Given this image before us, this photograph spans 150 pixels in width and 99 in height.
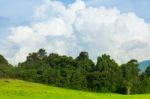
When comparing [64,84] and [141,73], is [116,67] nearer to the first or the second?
[141,73]

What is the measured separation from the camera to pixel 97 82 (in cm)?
10438

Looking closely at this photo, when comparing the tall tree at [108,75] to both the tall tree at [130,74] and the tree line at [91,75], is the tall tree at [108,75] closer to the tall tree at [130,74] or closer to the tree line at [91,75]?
the tree line at [91,75]

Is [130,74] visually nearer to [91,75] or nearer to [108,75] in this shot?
[108,75]

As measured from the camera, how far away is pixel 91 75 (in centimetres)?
10756

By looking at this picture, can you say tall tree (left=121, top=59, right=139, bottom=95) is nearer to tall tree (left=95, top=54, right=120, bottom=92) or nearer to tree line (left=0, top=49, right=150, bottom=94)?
tree line (left=0, top=49, right=150, bottom=94)

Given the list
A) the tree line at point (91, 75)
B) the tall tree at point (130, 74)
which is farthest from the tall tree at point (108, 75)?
the tall tree at point (130, 74)

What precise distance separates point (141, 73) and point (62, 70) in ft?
70.7

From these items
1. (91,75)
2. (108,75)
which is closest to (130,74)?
(108,75)

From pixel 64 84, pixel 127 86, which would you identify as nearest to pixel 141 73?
pixel 127 86

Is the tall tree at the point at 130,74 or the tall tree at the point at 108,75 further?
the tall tree at the point at 108,75

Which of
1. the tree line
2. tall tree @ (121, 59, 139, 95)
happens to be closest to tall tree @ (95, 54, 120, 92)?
the tree line

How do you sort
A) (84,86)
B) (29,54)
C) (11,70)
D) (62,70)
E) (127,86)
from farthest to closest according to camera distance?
1. (29,54)
2. (11,70)
3. (62,70)
4. (84,86)
5. (127,86)

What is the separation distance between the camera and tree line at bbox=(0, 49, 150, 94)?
103 meters

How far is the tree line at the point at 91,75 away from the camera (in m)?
103
